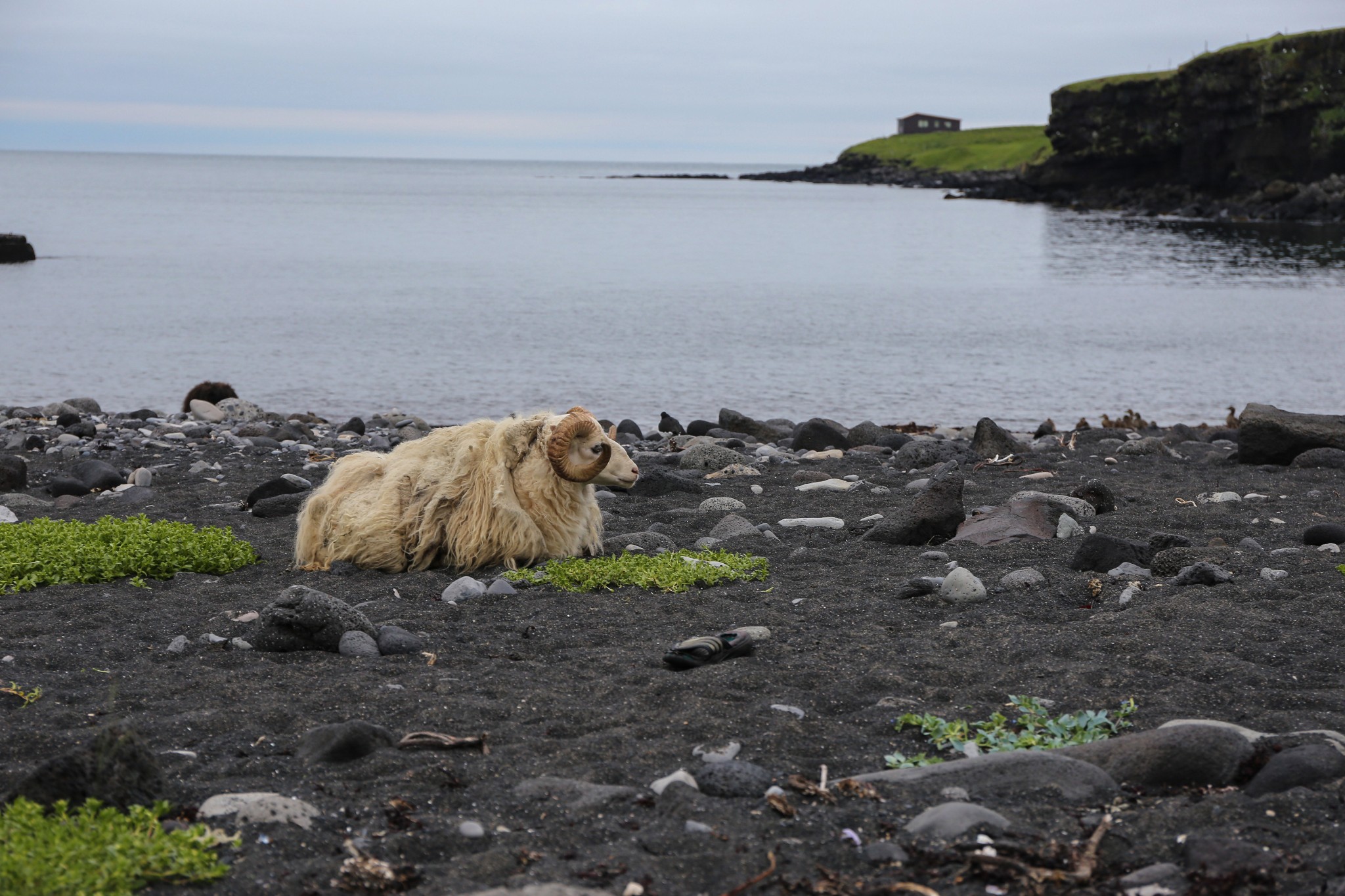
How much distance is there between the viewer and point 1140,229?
81312 mm

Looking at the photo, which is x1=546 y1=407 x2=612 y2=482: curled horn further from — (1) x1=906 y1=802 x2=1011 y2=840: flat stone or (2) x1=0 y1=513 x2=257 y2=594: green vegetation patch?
(1) x1=906 y1=802 x2=1011 y2=840: flat stone

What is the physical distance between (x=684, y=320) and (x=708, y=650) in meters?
28.7

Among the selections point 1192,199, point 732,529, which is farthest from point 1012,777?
point 1192,199

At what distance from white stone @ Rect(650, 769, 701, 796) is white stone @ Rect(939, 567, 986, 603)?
3.20 meters

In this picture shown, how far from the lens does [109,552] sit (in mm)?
7754

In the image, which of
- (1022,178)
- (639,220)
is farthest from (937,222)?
(1022,178)

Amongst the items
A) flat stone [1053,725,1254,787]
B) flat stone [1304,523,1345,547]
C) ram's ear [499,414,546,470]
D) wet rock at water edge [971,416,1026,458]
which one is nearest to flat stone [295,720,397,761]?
flat stone [1053,725,1254,787]

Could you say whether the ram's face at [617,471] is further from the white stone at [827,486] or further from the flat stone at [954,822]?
the flat stone at [954,822]

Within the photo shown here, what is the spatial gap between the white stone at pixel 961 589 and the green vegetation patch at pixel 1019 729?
6.32 feet

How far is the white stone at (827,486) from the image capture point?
11266mm

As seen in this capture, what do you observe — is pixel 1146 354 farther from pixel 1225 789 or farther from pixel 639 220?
pixel 639 220

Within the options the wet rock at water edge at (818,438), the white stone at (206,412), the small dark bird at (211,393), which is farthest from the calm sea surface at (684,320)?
Answer: the wet rock at water edge at (818,438)

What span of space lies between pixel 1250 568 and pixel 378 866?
620 cm

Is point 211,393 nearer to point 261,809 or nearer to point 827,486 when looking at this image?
point 827,486
